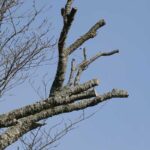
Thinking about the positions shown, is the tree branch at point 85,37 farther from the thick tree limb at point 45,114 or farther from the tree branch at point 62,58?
the thick tree limb at point 45,114

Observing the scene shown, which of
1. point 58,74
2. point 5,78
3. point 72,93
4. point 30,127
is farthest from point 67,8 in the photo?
point 5,78

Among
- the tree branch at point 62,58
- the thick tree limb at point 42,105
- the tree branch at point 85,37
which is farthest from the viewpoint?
the tree branch at point 85,37

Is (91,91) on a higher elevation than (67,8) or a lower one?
lower

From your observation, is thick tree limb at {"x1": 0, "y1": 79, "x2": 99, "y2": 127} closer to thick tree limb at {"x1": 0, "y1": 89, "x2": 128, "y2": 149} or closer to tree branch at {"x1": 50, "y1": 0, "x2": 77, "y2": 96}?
thick tree limb at {"x1": 0, "y1": 89, "x2": 128, "y2": 149}

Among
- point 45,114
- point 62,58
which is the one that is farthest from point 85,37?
point 45,114

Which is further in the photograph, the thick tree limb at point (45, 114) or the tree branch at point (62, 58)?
the tree branch at point (62, 58)

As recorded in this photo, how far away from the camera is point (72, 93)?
12.0 ft

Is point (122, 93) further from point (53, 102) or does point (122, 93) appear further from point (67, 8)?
point (67, 8)

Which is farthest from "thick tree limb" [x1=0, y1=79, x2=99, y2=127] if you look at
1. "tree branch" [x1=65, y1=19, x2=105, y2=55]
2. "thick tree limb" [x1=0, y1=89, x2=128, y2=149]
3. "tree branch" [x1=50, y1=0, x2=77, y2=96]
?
"tree branch" [x1=65, y1=19, x2=105, y2=55]

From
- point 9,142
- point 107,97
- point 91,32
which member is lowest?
point 9,142

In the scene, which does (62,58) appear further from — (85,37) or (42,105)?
(42,105)

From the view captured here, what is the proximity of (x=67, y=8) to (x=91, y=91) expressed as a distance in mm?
1055

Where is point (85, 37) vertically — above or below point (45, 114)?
above

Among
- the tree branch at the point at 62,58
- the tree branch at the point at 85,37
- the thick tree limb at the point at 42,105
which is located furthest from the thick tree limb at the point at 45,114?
the tree branch at the point at 85,37
